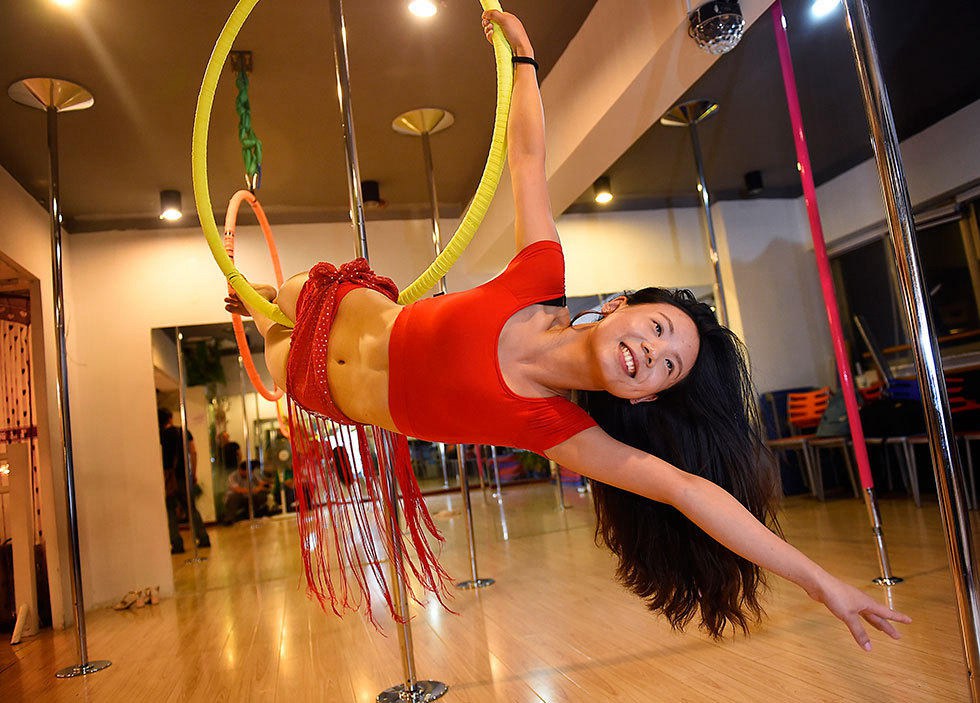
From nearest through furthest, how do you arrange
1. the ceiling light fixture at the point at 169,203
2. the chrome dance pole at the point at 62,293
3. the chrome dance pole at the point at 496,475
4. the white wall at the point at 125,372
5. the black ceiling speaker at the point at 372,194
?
the chrome dance pole at the point at 62,293, the ceiling light fixture at the point at 169,203, the white wall at the point at 125,372, the black ceiling speaker at the point at 372,194, the chrome dance pole at the point at 496,475

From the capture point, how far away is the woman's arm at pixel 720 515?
1.49 m

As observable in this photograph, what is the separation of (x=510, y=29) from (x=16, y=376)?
4.46 metres

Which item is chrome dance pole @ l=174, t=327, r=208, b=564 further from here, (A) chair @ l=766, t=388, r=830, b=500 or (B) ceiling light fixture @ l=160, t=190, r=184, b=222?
(A) chair @ l=766, t=388, r=830, b=500

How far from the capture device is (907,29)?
4.34 metres

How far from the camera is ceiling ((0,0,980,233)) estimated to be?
140 inches

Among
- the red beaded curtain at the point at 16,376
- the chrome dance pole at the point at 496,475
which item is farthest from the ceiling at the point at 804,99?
the red beaded curtain at the point at 16,376

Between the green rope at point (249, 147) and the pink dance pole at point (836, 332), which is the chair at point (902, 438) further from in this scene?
the green rope at point (249, 147)

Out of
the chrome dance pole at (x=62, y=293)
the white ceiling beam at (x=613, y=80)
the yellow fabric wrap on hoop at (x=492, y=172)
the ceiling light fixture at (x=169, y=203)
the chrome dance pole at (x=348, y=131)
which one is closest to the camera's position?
Answer: the yellow fabric wrap on hoop at (x=492, y=172)

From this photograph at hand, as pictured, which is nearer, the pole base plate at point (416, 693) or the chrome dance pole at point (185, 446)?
the pole base plate at point (416, 693)

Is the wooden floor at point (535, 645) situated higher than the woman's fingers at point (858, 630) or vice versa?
the woman's fingers at point (858, 630)

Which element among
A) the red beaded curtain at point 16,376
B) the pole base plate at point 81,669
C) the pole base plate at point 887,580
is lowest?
the pole base plate at point 887,580

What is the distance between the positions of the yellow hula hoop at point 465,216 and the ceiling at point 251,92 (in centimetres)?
116

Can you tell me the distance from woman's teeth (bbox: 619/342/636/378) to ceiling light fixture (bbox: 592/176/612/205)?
4.48 meters

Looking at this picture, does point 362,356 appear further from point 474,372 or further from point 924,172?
point 924,172
